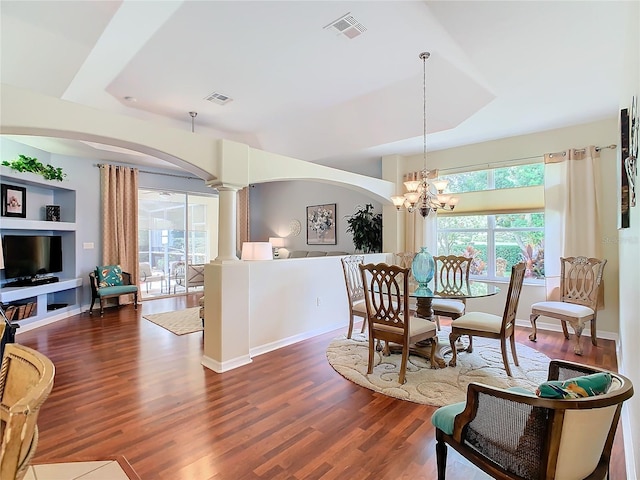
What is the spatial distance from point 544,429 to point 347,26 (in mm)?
3243

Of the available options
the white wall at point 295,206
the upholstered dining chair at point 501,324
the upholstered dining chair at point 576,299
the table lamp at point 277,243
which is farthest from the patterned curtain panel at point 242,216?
the upholstered dining chair at point 576,299

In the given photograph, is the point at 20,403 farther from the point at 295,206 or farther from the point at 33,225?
the point at 295,206

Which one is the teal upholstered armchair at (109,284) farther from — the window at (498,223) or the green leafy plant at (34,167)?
the window at (498,223)

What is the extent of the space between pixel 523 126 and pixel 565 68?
1317mm

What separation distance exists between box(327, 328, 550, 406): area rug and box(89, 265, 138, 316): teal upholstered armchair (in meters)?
4.12

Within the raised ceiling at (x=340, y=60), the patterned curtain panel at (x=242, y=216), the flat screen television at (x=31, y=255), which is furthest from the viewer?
the patterned curtain panel at (x=242, y=216)

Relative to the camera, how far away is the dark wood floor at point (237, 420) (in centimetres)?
190

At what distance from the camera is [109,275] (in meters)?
6.05

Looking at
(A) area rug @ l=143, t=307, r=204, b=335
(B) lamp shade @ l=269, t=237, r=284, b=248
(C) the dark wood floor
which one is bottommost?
(C) the dark wood floor

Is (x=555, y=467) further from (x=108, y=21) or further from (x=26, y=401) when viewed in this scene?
Result: (x=108, y=21)

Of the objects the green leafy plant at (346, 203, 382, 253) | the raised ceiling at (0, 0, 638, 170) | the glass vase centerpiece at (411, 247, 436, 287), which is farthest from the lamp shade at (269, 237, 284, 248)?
the glass vase centerpiece at (411, 247, 436, 287)

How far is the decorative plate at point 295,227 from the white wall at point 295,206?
76 mm

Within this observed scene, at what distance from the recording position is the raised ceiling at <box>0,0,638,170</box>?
2.76 metres

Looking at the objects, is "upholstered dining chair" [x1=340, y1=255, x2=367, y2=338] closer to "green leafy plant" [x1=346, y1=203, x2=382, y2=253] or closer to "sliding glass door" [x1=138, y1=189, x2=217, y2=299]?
"green leafy plant" [x1=346, y1=203, x2=382, y2=253]
